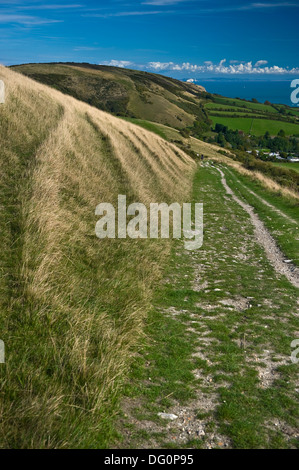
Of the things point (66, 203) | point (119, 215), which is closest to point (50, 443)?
point (66, 203)

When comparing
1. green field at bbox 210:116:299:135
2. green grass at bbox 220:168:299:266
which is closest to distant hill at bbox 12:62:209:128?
green field at bbox 210:116:299:135

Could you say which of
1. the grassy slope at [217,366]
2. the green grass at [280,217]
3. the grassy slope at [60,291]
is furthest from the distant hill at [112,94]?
the grassy slope at [217,366]

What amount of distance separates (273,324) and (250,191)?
84.9ft

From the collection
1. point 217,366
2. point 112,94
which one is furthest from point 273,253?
point 112,94

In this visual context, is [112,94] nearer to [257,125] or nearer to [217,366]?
[257,125]

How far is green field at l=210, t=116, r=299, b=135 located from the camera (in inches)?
6777

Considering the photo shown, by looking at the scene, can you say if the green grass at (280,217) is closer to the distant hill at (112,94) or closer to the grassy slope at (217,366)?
the grassy slope at (217,366)

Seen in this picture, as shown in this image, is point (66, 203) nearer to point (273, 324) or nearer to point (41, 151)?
point (41, 151)

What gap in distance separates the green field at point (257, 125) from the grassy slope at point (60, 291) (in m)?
173

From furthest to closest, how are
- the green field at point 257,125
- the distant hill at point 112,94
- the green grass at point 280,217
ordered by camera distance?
the green field at point 257,125, the distant hill at point 112,94, the green grass at point 280,217

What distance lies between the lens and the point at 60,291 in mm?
6531

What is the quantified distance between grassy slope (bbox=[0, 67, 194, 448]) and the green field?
568 ft

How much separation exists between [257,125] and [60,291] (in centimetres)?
19361

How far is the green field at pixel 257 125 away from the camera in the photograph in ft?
565
